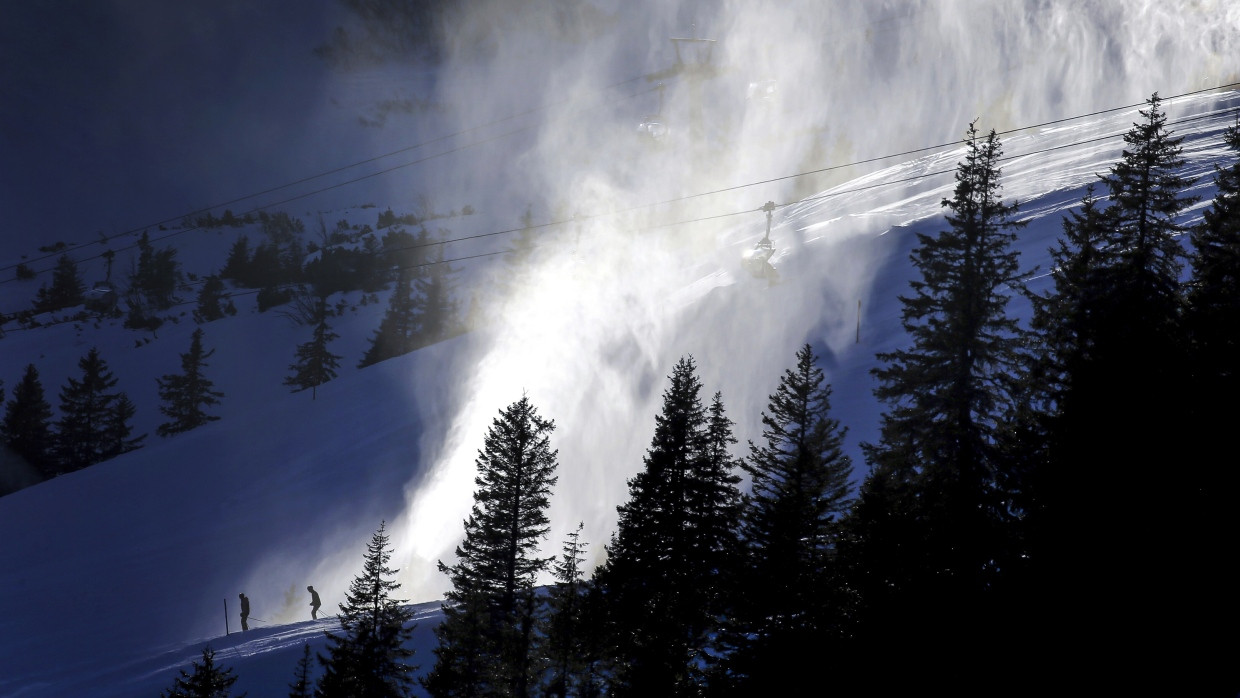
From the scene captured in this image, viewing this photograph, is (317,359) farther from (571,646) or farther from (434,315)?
(571,646)

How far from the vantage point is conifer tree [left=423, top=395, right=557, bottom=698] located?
17.6 m

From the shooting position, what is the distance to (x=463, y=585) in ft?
61.9

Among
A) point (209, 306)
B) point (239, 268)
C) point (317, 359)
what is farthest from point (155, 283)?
point (317, 359)

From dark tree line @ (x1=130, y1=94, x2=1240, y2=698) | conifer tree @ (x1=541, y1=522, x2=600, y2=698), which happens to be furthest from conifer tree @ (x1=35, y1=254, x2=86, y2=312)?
conifer tree @ (x1=541, y1=522, x2=600, y2=698)

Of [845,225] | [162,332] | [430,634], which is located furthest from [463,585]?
[162,332]

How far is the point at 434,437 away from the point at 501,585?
27612mm

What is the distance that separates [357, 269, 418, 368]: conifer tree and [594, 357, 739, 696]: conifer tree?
57886mm

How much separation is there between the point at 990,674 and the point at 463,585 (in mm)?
11566

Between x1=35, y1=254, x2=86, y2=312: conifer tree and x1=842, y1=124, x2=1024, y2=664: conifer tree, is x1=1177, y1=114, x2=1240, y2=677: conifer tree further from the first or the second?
x1=35, y1=254, x2=86, y2=312: conifer tree

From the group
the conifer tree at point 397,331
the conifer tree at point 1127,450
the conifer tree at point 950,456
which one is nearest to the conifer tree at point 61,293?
the conifer tree at point 397,331

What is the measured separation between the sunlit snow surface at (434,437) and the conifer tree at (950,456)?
524 inches

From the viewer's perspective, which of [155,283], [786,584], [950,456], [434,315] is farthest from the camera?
[155,283]

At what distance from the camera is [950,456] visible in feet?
50.4

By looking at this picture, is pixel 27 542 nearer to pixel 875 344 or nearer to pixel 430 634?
pixel 430 634
